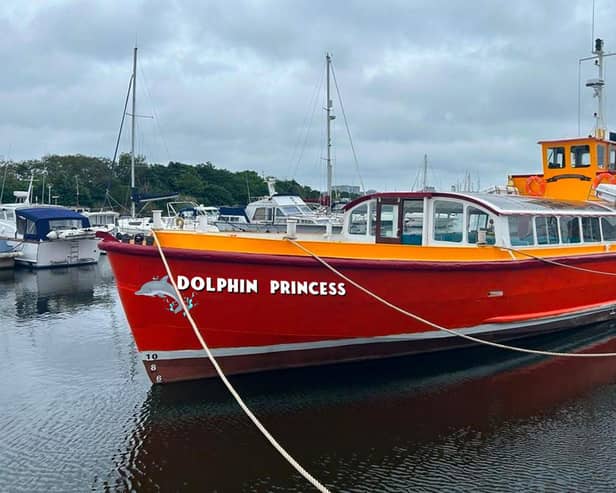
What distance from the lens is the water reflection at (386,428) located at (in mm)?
6398

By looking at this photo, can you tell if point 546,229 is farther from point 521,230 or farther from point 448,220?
point 448,220

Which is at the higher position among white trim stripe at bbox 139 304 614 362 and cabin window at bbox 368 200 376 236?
cabin window at bbox 368 200 376 236

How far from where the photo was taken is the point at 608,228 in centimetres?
1302

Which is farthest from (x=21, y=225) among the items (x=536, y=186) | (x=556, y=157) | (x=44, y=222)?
(x=556, y=157)

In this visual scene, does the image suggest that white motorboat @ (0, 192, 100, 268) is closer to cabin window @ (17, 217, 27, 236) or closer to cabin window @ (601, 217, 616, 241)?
cabin window @ (17, 217, 27, 236)

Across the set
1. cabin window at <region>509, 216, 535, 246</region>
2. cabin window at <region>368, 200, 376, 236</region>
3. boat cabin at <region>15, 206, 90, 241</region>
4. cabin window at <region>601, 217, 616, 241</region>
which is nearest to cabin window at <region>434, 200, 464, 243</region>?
cabin window at <region>509, 216, 535, 246</region>

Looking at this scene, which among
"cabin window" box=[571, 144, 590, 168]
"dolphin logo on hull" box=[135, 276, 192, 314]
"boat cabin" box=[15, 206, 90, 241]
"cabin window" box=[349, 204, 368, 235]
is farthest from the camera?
"boat cabin" box=[15, 206, 90, 241]

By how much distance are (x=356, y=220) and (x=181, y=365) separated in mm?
4958

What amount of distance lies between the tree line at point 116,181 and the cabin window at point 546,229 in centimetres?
5060

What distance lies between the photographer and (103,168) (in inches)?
2835

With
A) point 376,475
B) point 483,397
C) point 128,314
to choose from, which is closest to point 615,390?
point 483,397

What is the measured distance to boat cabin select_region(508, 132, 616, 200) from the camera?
15203 millimetres

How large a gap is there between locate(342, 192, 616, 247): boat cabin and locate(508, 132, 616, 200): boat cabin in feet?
10.6

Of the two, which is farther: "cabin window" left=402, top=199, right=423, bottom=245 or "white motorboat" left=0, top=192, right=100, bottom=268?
"white motorboat" left=0, top=192, right=100, bottom=268
